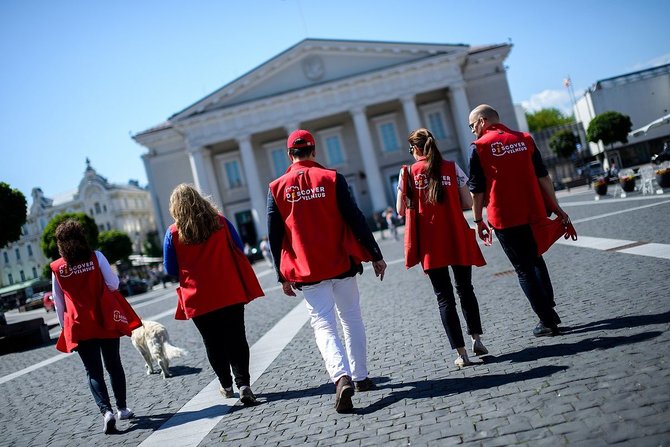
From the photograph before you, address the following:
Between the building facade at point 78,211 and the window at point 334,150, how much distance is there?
65216mm

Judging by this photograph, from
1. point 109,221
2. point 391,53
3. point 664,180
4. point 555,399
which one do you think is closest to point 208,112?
point 391,53

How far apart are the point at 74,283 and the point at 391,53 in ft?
126

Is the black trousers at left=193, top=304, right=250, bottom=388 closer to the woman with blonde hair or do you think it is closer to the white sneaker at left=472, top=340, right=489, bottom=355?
the woman with blonde hair

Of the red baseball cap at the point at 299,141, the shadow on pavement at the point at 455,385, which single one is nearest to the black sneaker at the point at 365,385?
→ the shadow on pavement at the point at 455,385

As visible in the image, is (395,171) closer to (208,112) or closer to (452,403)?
(208,112)

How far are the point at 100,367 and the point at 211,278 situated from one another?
136 cm

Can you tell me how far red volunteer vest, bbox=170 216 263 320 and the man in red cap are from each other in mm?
614

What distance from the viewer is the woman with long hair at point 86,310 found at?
5234 mm

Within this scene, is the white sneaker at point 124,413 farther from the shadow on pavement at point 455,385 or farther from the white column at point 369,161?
the white column at point 369,161

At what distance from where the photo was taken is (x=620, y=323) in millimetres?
5004

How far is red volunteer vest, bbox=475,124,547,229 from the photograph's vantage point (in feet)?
17.2

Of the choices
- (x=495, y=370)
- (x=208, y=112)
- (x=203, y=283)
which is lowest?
(x=495, y=370)

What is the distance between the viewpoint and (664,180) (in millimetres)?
18812

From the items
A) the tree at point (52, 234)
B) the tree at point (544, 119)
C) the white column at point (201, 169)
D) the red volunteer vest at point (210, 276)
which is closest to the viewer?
the red volunteer vest at point (210, 276)
